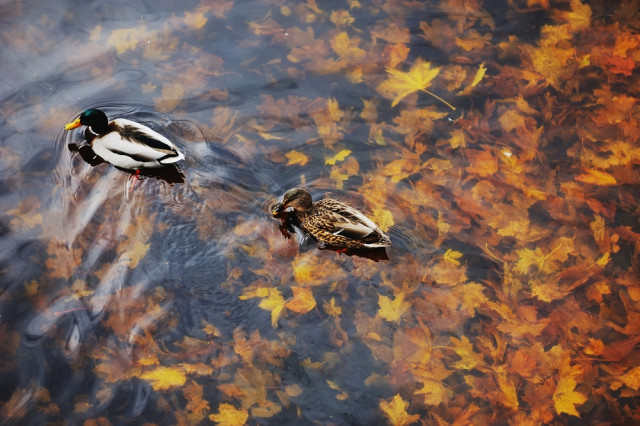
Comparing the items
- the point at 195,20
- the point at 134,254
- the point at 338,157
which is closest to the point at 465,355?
the point at 338,157

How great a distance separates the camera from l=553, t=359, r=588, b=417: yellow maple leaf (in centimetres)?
407

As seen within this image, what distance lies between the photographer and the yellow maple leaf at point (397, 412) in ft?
13.2

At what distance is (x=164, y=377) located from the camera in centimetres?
412

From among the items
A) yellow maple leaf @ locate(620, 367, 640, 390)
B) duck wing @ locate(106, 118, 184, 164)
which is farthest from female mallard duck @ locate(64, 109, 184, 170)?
yellow maple leaf @ locate(620, 367, 640, 390)

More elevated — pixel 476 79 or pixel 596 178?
pixel 476 79

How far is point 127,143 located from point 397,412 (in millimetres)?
3558

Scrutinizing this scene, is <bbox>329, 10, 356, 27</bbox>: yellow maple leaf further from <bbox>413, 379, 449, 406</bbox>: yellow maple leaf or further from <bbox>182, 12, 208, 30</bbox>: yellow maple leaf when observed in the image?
<bbox>413, 379, 449, 406</bbox>: yellow maple leaf

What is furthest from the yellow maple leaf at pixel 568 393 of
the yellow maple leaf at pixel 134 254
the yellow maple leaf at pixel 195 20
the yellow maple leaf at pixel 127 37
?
the yellow maple leaf at pixel 127 37

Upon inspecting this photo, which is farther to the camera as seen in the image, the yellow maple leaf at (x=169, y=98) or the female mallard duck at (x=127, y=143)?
the yellow maple leaf at (x=169, y=98)

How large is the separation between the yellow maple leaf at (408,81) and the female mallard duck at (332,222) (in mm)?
1656

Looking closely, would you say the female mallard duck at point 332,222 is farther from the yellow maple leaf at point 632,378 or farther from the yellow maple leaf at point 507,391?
the yellow maple leaf at point 632,378

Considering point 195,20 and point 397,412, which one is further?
point 195,20

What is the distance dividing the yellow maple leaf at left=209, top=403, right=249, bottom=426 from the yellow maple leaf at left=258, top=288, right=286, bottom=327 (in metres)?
0.74

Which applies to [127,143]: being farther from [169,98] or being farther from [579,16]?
[579,16]
